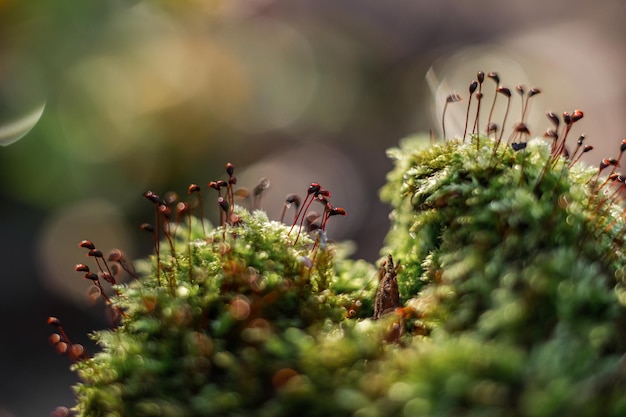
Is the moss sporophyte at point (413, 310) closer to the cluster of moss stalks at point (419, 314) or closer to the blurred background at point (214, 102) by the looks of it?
the cluster of moss stalks at point (419, 314)

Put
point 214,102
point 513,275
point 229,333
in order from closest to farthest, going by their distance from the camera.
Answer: point 513,275
point 229,333
point 214,102

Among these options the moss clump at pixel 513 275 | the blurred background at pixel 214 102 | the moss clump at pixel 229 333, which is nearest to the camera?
the moss clump at pixel 513 275

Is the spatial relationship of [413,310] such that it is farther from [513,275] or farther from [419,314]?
[513,275]

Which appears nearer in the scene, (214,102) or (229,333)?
(229,333)

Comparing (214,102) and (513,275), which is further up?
(214,102)

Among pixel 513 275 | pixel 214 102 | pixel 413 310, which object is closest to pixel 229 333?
pixel 413 310

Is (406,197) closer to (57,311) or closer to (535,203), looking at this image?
(535,203)

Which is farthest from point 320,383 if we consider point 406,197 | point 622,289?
point 406,197

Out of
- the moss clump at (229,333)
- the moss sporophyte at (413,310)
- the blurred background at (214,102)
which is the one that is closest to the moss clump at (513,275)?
the moss sporophyte at (413,310)
